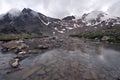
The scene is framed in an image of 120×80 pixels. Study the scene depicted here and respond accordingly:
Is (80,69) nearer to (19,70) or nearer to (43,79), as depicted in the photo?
(43,79)

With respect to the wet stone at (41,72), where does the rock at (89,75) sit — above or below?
below

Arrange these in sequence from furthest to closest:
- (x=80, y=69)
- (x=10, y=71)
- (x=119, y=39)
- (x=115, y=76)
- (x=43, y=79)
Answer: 1. (x=119, y=39)
2. (x=80, y=69)
3. (x=10, y=71)
4. (x=115, y=76)
5. (x=43, y=79)

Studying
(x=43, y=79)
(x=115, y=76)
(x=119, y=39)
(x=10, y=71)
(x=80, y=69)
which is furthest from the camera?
(x=119, y=39)

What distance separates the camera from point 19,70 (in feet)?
91.7

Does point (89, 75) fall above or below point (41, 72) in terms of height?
below

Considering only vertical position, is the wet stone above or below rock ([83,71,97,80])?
above

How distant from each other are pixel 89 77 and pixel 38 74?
8920mm

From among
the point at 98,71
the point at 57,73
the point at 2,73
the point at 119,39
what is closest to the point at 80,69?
the point at 98,71

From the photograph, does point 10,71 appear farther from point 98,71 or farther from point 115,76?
point 115,76

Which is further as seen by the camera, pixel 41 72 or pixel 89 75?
pixel 41 72

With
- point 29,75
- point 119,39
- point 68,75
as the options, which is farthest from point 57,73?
point 119,39

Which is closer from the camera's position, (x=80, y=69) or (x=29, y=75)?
(x=29, y=75)

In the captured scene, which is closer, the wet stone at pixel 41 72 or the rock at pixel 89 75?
the rock at pixel 89 75

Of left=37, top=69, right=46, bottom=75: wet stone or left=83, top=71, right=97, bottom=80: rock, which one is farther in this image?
left=37, top=69, right=46, bottom=75: wet stone
